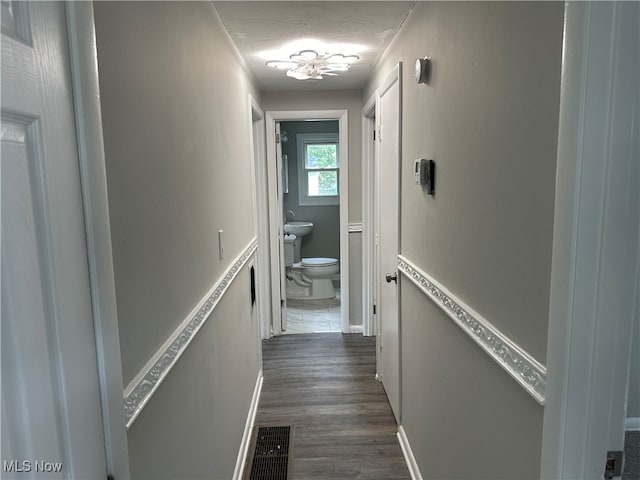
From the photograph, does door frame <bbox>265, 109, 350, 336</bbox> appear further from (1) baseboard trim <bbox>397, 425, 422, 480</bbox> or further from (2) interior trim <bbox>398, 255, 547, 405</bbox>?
(2) interior trim <bbox>398, 255, 547, 405</bbox>

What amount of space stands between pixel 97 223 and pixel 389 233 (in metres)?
2.10

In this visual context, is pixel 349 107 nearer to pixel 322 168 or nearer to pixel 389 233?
pixel 389 233

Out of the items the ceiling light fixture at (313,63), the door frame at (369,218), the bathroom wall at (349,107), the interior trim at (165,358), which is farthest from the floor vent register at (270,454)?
the ceiling light fixture at (313,63)

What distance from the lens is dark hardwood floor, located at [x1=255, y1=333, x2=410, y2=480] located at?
88.4 inches

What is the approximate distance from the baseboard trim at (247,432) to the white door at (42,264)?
5.17 feet

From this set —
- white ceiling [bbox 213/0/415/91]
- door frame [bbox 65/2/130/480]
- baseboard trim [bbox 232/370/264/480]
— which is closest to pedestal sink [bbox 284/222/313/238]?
baseboard trim [bbox 232/370/264/480]

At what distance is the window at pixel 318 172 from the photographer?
589 cm

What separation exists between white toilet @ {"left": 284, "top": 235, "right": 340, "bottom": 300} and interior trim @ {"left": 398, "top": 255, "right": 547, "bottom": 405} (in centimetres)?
345

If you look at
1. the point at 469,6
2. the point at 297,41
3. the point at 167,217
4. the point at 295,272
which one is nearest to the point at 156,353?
the point at 167,217

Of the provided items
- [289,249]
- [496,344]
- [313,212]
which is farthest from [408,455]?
[313,212]

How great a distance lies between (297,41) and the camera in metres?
2.36

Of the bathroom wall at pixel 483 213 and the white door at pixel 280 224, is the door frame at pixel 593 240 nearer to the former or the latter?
the bathroom wall at pixel 483 213

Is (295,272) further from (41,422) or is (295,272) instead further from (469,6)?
(41,422)

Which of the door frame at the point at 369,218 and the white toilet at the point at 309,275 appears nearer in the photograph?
the door frame at the point at 369,218
